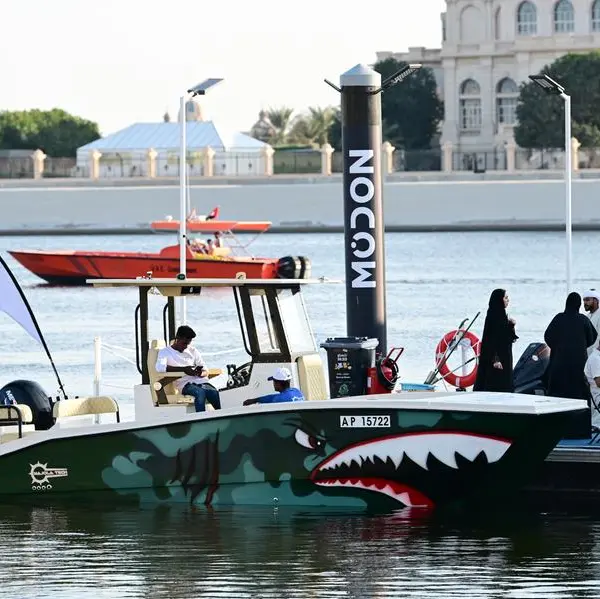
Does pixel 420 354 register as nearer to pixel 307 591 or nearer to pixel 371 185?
pixel 371 185

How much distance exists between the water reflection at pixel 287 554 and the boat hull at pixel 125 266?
34843 millimetres

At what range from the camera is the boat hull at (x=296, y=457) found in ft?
51.8

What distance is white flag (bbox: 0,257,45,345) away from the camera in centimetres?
1766

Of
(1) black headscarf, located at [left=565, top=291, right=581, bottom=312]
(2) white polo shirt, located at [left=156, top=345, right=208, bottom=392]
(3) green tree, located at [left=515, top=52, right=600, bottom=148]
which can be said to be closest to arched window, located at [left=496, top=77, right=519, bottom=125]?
(3) green tree, located at [left=515, top=52, right=600, bottom=148]

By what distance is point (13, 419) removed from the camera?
1709cm

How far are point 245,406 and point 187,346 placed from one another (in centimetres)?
94

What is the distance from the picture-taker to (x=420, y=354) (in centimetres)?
3384

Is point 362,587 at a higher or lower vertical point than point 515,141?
lower

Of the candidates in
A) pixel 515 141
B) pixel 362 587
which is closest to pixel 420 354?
pixel 362 587

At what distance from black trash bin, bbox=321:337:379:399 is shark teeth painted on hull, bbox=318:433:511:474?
5.09 ft

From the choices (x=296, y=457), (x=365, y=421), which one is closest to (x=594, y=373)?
(x=365, y=421)

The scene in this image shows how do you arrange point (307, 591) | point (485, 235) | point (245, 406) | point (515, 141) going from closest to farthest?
point (307, 591)
point (245, 406)
point (485, 235)
point (515, 141)

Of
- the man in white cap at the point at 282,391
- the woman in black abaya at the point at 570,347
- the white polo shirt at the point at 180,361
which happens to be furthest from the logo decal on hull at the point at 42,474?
the woman in black abaya at the point at 570,347

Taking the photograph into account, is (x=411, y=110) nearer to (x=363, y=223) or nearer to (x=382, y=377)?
(x=363, y=223)
